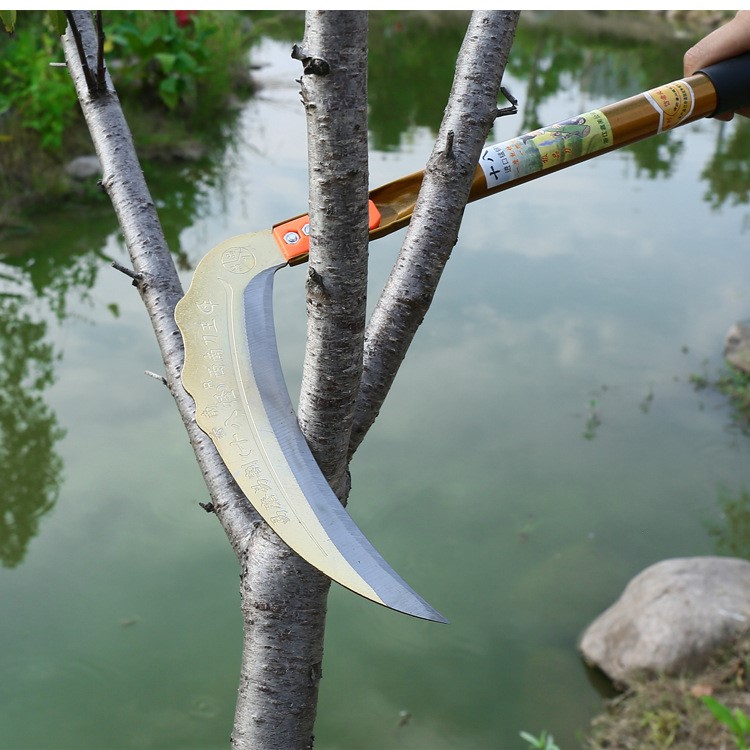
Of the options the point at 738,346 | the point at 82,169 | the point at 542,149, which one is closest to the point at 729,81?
the point at 542,149

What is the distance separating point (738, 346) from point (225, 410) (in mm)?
2846

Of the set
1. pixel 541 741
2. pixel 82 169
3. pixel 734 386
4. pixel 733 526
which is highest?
pixel 82 169

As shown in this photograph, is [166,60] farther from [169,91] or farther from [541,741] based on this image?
[541,741]

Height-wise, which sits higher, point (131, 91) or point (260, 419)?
point (131, 91)

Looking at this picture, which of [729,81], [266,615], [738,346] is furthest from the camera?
[738,346]

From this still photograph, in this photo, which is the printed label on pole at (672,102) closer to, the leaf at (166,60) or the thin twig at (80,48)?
the thin twig at (80,48)

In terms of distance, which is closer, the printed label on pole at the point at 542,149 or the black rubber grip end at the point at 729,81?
the printed label on pole at the point at 542,149

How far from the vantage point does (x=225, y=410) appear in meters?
0.59

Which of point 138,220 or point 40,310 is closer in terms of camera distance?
point 138,220

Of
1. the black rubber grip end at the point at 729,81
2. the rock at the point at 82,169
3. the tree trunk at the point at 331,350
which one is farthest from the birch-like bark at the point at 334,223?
the rock at the point at 82,169

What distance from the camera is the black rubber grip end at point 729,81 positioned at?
86 centimetres

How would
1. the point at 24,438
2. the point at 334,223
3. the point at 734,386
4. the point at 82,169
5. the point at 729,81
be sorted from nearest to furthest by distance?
the point at 334,223, the point at 729,81, the point at 24,438, the point at 734,386, the point at 82,169

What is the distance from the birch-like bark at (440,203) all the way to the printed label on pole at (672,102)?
8.6 inches

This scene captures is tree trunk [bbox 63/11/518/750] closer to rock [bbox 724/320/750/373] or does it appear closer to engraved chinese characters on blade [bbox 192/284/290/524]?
engraved chinese characters on blade [bbox 192/284/290/524]
